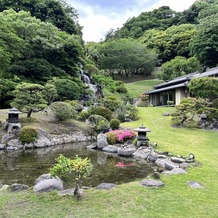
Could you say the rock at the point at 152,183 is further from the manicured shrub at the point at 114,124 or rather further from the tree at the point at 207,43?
the tree at the point at 207,43

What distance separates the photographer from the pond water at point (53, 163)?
27.8 ft

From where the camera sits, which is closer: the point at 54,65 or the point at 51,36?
the point at 51,36

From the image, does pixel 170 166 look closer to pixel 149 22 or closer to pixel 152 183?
pixel 152 183

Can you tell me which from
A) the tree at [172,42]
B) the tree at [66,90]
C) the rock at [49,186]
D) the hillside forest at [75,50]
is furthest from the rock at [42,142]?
the tree at [172,42]

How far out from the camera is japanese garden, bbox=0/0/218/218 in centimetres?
601

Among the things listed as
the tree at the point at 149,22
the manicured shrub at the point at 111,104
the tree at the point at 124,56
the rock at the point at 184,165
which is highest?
→ the tree at the point at 149,22

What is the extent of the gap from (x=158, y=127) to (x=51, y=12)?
28662 mm

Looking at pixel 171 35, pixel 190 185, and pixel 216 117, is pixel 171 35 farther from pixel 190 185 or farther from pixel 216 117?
pixel 190 185

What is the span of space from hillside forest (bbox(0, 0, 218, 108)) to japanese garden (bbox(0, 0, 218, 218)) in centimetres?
16

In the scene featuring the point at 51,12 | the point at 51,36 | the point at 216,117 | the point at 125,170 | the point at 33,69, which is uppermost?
the point at 51,12

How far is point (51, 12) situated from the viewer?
126 feet

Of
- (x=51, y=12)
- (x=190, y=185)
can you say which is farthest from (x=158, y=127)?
(x=51, y=12)

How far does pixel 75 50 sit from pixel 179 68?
69.6 feet

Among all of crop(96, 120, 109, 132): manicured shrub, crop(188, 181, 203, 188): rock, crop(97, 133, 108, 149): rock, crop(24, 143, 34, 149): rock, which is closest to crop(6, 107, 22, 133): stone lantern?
crop(24, 143, 34, 149): rock
